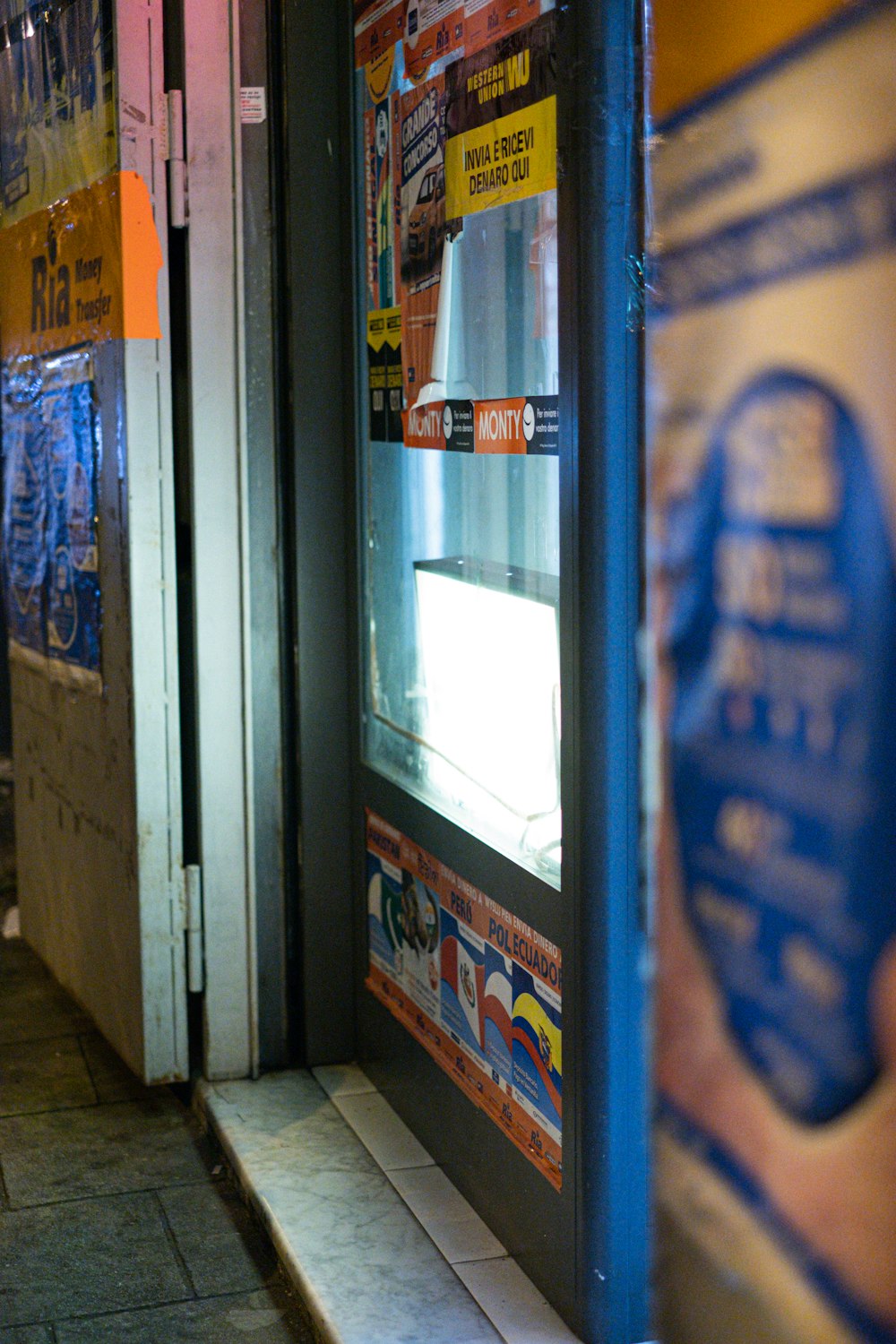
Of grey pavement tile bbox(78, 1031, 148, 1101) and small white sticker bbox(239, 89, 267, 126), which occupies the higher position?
small white sticker bbox(239, 89, 267, 126)

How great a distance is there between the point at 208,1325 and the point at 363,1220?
332mm

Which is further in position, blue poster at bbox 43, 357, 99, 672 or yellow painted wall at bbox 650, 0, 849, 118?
blue poster at bbox 43, 357, 99, 672

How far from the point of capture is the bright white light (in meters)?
2.29

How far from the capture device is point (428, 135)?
254 centimetres

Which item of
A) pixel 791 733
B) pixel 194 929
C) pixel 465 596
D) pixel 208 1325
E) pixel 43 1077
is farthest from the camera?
pixel 43 1077

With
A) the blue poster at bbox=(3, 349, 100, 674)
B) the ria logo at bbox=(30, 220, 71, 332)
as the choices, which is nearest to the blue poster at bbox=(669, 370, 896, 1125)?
the blue poster at bbox=(3, 349, 100, 674)

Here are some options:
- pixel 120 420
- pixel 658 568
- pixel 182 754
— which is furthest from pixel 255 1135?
pixel 658 568

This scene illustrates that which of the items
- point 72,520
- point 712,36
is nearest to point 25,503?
point 72,520

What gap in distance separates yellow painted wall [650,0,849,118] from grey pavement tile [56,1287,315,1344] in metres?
1.97

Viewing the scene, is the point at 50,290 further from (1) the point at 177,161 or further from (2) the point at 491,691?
(2) the point at 491,691

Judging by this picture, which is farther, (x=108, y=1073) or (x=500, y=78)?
(x=108, y=1073)

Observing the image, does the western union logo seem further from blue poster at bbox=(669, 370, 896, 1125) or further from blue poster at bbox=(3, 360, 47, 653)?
blue poster at bbox=(3, 360, 47, 653)

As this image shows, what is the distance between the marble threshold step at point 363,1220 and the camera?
7.37 feet

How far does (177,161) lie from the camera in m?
2.95
